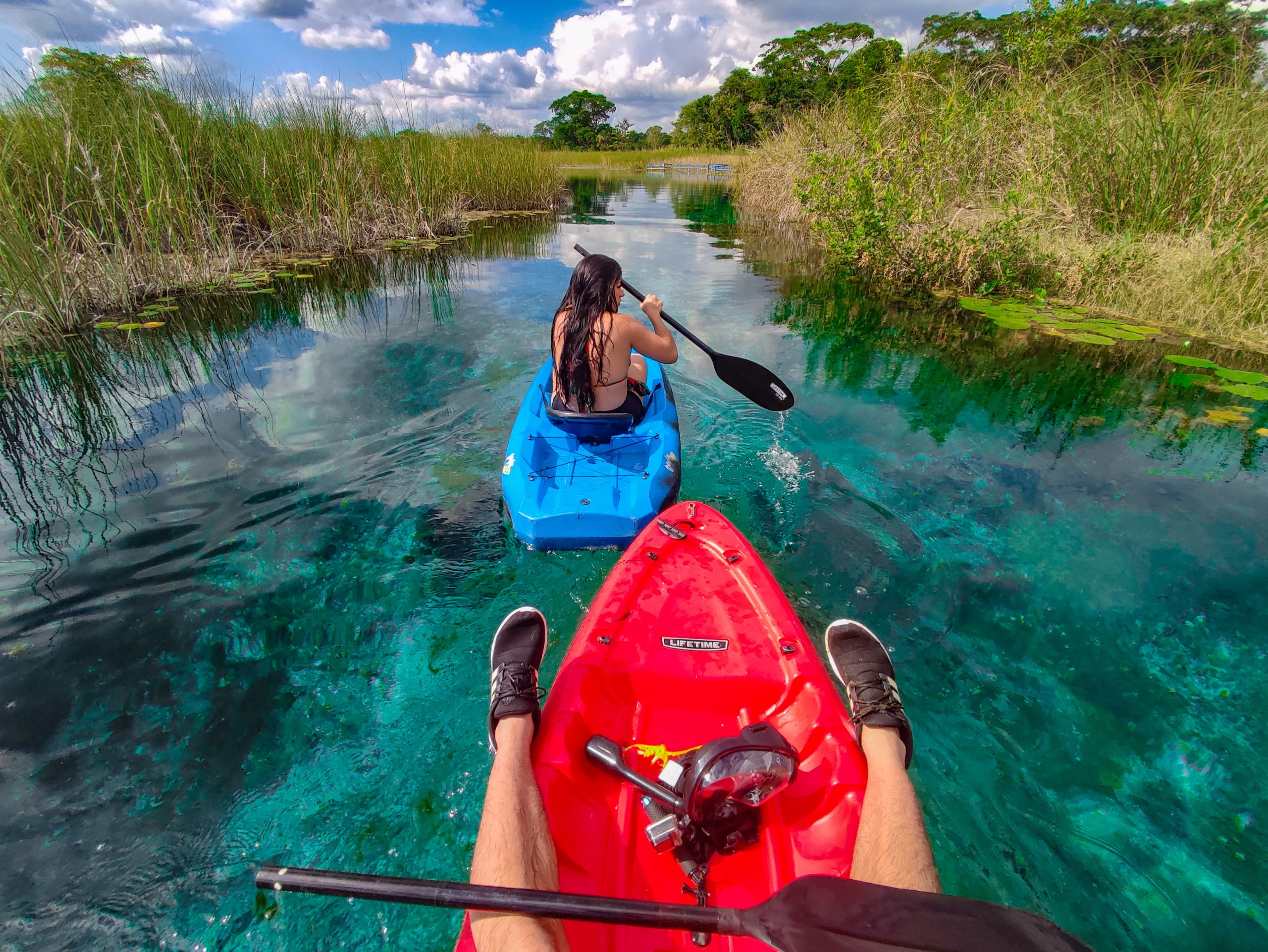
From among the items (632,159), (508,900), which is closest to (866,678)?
(508,900)

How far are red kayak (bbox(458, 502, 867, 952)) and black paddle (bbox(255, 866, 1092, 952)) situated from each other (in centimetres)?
19

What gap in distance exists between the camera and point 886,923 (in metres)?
1.14

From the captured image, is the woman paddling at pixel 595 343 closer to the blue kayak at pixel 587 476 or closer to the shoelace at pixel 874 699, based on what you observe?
the blue kayak at pixel 587 476

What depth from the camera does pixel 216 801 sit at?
6.56 feet

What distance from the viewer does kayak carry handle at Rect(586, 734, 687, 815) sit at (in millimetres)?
1518

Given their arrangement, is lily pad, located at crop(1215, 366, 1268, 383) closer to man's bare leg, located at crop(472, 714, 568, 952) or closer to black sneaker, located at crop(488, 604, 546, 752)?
black sneaker, located at crop(488, 604, 546, 752)

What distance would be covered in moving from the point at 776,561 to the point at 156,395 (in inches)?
221

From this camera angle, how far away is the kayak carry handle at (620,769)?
1.52m

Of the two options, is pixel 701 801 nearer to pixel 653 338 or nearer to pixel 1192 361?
pixel 653 338

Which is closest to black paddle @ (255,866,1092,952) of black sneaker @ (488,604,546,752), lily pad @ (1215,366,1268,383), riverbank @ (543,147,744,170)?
black sneaker @ (488,604,546,752)

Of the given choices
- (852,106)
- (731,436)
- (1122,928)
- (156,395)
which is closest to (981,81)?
(852,106)

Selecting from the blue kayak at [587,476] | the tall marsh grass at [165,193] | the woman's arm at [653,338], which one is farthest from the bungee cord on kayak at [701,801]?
the tall marsh grass at [165,193]

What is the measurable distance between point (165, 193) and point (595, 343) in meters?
7.35

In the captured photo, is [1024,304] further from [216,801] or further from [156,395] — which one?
[156,395]
